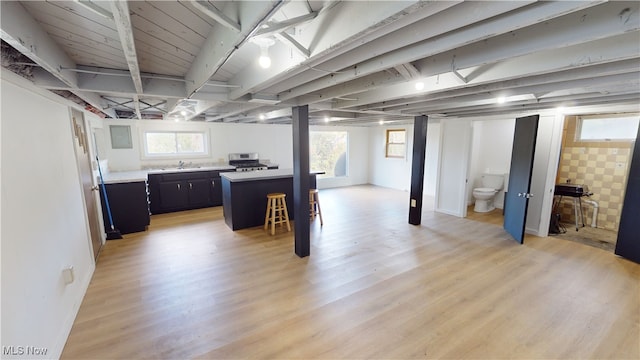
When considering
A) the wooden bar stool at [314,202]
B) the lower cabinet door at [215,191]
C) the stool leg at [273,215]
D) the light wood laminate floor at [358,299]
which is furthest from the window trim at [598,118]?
the lower cabinet door at [215,191]

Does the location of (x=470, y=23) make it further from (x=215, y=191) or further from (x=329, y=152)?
(x=329, y=152)

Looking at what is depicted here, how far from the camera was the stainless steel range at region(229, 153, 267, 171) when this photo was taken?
6424 millimetres

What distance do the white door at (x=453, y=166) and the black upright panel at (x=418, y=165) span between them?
1.11 meters

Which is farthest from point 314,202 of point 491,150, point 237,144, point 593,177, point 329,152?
point 593,177

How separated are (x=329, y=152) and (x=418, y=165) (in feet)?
13.2

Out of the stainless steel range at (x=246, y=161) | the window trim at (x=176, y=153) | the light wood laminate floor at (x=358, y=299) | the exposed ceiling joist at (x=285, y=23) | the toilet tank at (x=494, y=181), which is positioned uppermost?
the exposed ceiling joist at (x=285, y=23)

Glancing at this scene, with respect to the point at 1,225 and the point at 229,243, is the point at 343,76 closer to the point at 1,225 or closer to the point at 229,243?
the point at 1,225

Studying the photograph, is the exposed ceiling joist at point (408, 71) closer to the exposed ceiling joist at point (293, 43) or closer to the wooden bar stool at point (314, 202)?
→ the exposed ceiling joist at point (293, 43)

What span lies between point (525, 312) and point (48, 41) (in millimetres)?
3994

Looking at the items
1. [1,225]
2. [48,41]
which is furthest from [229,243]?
[48,41]

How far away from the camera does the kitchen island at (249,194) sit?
4.46 meters

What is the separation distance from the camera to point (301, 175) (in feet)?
11.1

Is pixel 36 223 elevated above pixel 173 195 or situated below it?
above

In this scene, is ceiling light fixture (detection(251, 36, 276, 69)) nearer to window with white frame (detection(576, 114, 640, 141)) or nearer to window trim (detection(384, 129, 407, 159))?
window with white frame (detection(576, 114, 640, 141))
